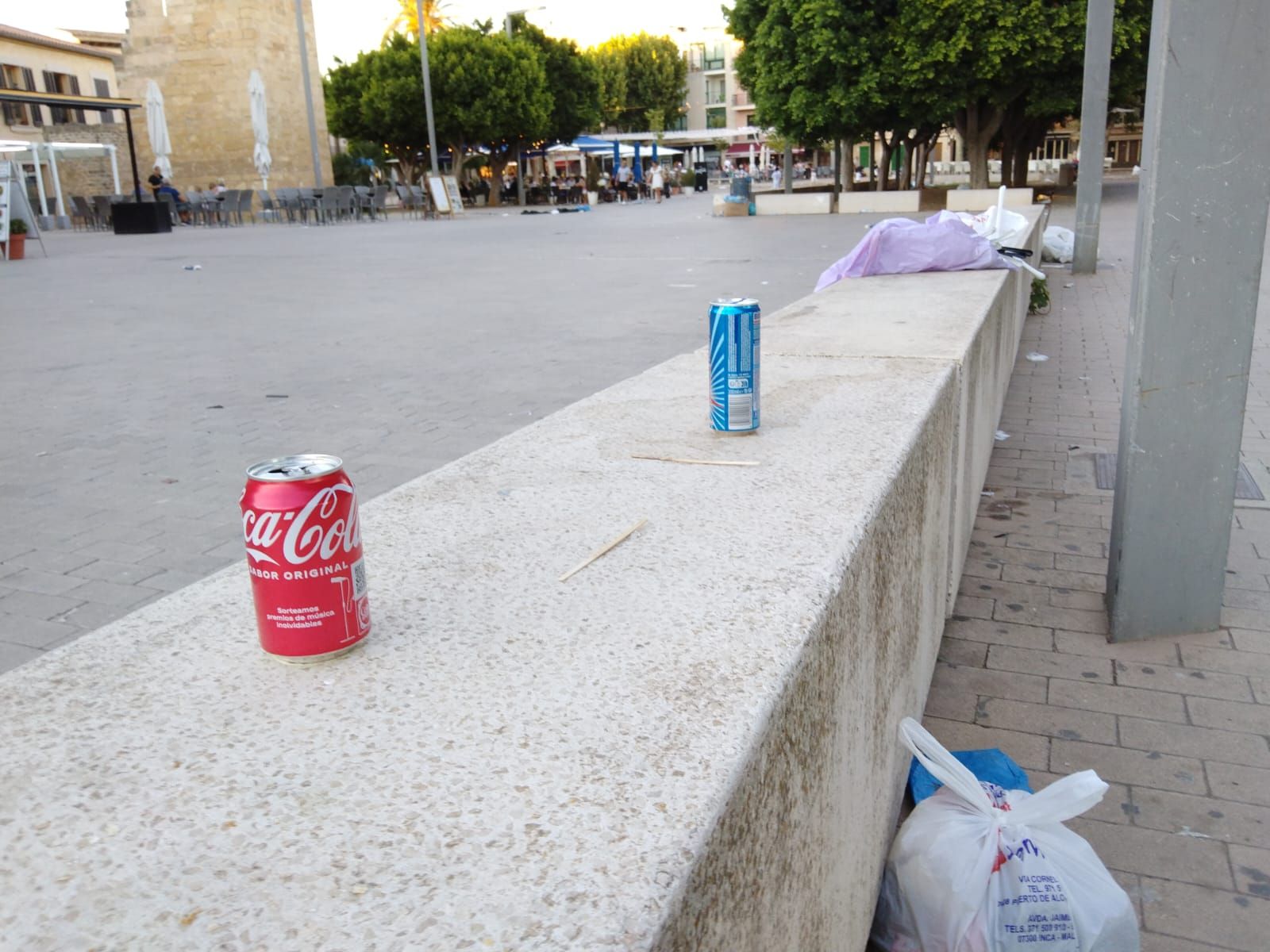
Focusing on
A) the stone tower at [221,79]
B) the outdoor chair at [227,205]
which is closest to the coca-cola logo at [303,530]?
the outdoor chair at [227,205]

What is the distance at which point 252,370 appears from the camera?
307 inches

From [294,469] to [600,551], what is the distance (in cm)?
59

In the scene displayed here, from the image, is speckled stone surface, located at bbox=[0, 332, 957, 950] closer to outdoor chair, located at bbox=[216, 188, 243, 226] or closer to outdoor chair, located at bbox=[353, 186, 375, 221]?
outdoor chair, located at bbox=[216, 188, 243, 226]

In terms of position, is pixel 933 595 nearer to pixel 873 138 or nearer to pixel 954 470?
pixel 954 470

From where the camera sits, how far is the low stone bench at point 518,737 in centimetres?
95

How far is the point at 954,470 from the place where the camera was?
3336 millimetres

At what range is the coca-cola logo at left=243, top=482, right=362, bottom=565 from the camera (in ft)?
4.29

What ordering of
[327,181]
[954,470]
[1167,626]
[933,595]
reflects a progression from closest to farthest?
[933,595] → [954,470] → [1167,626] → [327,181]

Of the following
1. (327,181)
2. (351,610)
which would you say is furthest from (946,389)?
(327,181)

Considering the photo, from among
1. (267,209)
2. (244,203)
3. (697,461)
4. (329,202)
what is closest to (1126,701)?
(697,461)

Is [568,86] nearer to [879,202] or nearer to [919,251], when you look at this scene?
[879,202]

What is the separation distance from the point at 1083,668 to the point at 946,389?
3.76 feet

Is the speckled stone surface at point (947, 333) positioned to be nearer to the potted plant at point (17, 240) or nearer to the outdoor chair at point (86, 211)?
the potted plant at point (17, 240)

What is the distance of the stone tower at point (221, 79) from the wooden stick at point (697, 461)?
3940 centimetres
